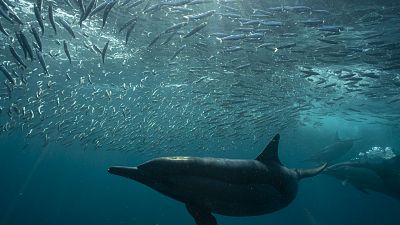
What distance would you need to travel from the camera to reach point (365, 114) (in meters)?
35.3

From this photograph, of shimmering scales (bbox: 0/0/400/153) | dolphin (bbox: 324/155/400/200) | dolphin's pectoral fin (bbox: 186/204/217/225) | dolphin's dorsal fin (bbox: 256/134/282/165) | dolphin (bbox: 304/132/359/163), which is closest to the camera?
dolphin's pectoral fin (bbox: 186/204/217/225)

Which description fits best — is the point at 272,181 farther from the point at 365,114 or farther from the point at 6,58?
the point at 365,114

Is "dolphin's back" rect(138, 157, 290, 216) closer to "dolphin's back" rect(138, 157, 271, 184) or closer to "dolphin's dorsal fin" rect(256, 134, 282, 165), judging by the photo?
"dolphin's back" rect(138, 157, 271, 184)

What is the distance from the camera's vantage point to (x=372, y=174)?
17.5m

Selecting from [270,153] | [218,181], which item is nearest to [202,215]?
[218,181]

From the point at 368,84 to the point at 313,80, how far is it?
378cm

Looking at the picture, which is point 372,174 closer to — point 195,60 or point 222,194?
point 195,60

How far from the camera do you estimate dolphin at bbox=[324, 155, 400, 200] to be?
56.3ft

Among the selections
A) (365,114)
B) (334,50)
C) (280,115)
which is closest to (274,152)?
(334,50)

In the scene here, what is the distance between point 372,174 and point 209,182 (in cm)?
1522

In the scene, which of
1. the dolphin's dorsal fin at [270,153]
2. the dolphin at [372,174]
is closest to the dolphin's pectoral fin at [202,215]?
the dolphin's dorsal fin at [270,153]

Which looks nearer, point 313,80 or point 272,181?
point 272,181

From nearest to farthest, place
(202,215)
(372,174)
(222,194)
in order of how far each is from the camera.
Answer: (202,215) < (222,194) < (372,174)

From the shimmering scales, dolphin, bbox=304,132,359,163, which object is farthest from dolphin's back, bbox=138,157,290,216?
dolphin, bbox=304,132,359,163
